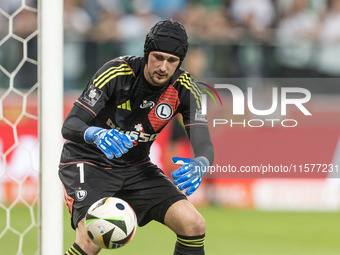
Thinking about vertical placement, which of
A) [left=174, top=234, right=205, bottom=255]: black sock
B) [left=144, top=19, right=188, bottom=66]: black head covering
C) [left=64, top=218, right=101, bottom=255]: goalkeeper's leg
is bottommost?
[left=64, top=218, right=101, bottom=255]: goalkeeper's leg

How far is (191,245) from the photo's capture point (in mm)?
4355

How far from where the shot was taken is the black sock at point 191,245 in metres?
4.34

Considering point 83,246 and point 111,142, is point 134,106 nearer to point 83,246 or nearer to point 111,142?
point 111,142

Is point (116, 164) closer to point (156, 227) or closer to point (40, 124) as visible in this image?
point (40, 124)

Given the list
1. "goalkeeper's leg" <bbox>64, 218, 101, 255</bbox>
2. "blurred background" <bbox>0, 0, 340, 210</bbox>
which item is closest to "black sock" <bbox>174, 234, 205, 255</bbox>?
"goalkeeper's leg" <bbox>64, 218, 101, 255</bbox>

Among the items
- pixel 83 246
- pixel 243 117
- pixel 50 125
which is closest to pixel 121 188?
pixel 83 246

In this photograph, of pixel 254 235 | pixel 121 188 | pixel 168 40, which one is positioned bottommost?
pixel 121 188

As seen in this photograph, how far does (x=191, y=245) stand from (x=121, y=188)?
2.05 feet

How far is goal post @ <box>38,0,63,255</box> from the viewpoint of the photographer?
14.7ft

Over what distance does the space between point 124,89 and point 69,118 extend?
446mm

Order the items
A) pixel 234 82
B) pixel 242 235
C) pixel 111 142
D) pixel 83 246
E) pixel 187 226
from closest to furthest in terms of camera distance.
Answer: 1. pixel 111 142
2. pixel 83 246
3. pixel 187 226
4. pixel 242 235
5. pixel 234 82

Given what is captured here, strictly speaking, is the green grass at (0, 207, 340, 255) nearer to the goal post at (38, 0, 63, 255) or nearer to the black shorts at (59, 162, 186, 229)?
the goal post at (38, 0, 63, 255)

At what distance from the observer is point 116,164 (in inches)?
182

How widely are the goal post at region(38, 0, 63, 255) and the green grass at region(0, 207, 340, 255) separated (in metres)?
1.70
